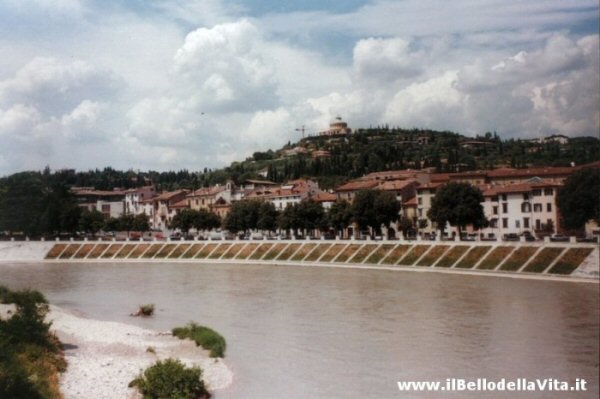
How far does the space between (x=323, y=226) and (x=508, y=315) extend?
33.6 metres

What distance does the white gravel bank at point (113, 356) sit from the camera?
1370cm

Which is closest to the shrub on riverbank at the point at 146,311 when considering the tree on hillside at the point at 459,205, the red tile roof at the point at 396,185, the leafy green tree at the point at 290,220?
the tree on hillside at the point at 459,205

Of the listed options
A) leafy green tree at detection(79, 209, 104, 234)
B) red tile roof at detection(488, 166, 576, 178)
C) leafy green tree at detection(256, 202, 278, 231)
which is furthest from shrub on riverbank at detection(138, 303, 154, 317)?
leafy green tree at detection(79, 209, 104, 234)

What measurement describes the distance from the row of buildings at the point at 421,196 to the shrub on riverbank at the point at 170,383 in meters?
33.6

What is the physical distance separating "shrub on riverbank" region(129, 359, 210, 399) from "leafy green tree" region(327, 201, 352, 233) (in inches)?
1540

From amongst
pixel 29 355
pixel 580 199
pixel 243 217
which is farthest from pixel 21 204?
pixel 29 355

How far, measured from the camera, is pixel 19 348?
15.3 m

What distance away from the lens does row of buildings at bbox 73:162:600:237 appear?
48.1 m

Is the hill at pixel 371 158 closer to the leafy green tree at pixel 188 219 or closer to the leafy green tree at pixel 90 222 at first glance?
the leafy green tree at pixel 90 222

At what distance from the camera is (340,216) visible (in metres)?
53.0

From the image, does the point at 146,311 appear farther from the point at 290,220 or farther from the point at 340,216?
the point at 290,220

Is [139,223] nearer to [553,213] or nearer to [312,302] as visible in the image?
[553,213]

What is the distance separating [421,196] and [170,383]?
48.0 m

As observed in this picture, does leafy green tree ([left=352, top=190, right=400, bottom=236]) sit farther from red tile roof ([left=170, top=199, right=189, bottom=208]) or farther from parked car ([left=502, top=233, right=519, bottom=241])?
red tile roof ([left=170, top=199, right=189, bottom=208])
